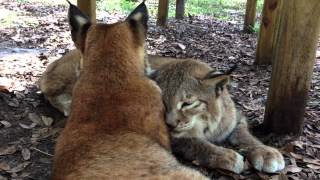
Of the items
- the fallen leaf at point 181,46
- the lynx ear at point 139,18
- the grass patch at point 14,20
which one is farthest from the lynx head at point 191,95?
the grass patch at point 14,20

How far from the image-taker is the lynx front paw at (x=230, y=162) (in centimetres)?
408

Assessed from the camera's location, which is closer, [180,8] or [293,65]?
[293,65]

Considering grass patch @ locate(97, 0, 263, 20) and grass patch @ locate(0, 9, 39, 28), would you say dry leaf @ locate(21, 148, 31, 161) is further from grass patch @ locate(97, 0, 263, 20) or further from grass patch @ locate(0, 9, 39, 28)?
grass patch @ locate(97, 0, 263, 20)

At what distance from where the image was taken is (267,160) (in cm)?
413

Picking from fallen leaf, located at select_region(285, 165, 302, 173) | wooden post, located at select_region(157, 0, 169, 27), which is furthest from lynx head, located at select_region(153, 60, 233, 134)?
wooden post, located at select_region(157, 0, 169, 27)

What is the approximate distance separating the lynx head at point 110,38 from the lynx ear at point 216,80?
0.71 m

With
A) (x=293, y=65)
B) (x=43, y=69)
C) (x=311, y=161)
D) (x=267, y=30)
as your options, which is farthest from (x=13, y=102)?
(x=267, y=30)

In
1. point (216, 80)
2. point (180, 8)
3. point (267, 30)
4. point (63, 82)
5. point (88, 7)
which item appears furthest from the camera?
point (180, 8)

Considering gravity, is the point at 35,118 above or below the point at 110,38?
below

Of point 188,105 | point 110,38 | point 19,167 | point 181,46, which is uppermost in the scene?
point 110,38

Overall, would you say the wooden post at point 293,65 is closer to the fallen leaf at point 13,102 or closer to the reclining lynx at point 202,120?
the reclining lynx at point 202,120

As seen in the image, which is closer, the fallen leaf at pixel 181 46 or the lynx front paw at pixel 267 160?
the lynx front paw at pixel 267 160

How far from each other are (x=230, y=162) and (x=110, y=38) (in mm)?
1480

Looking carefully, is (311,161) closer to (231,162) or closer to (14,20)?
(231,162)
